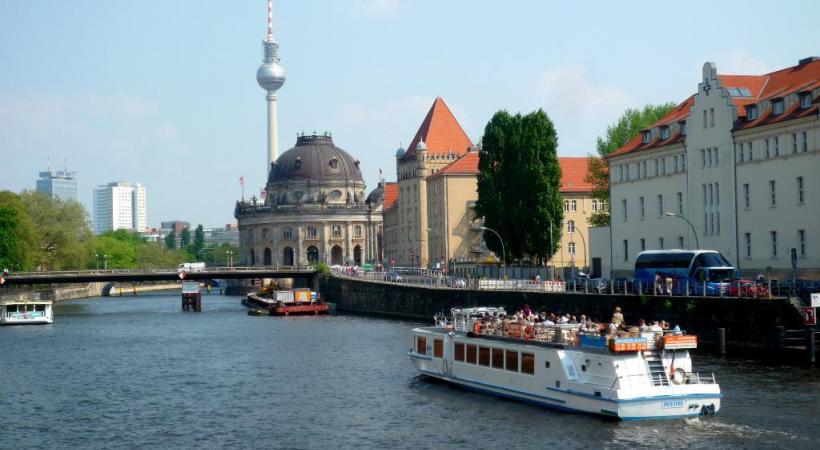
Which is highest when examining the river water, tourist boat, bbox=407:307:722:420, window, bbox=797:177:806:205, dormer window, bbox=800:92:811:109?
dormer window, bbox=800:92:811:109

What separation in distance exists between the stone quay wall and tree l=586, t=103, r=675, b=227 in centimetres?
2803

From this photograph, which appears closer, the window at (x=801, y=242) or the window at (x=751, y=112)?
the window at (x=801, y=242)

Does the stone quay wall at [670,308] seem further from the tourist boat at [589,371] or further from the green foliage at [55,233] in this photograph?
the green foliage at [55,233]

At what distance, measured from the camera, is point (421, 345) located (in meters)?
67.5

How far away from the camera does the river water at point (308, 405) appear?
161 ft

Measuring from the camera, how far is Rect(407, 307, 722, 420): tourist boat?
50344 mm

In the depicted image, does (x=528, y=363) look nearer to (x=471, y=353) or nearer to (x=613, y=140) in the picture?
(x=471, y=353)

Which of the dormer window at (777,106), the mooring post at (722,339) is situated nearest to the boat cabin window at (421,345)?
the mooring post at (722,339)

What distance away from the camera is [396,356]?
260 ft

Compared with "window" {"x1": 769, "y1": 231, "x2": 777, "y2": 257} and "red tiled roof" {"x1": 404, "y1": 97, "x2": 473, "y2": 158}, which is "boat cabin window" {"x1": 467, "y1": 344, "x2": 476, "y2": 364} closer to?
"window" {"x1": 769, "y1": 231, "x2": 777, "y2": 257}

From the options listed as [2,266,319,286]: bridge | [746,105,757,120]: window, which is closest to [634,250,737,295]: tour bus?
[746,105,757,120]: window

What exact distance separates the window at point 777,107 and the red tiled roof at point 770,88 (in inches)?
11.3

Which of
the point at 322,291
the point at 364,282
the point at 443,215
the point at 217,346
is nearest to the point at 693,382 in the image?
the point at 217,346

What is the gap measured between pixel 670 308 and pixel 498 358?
19.4 m
